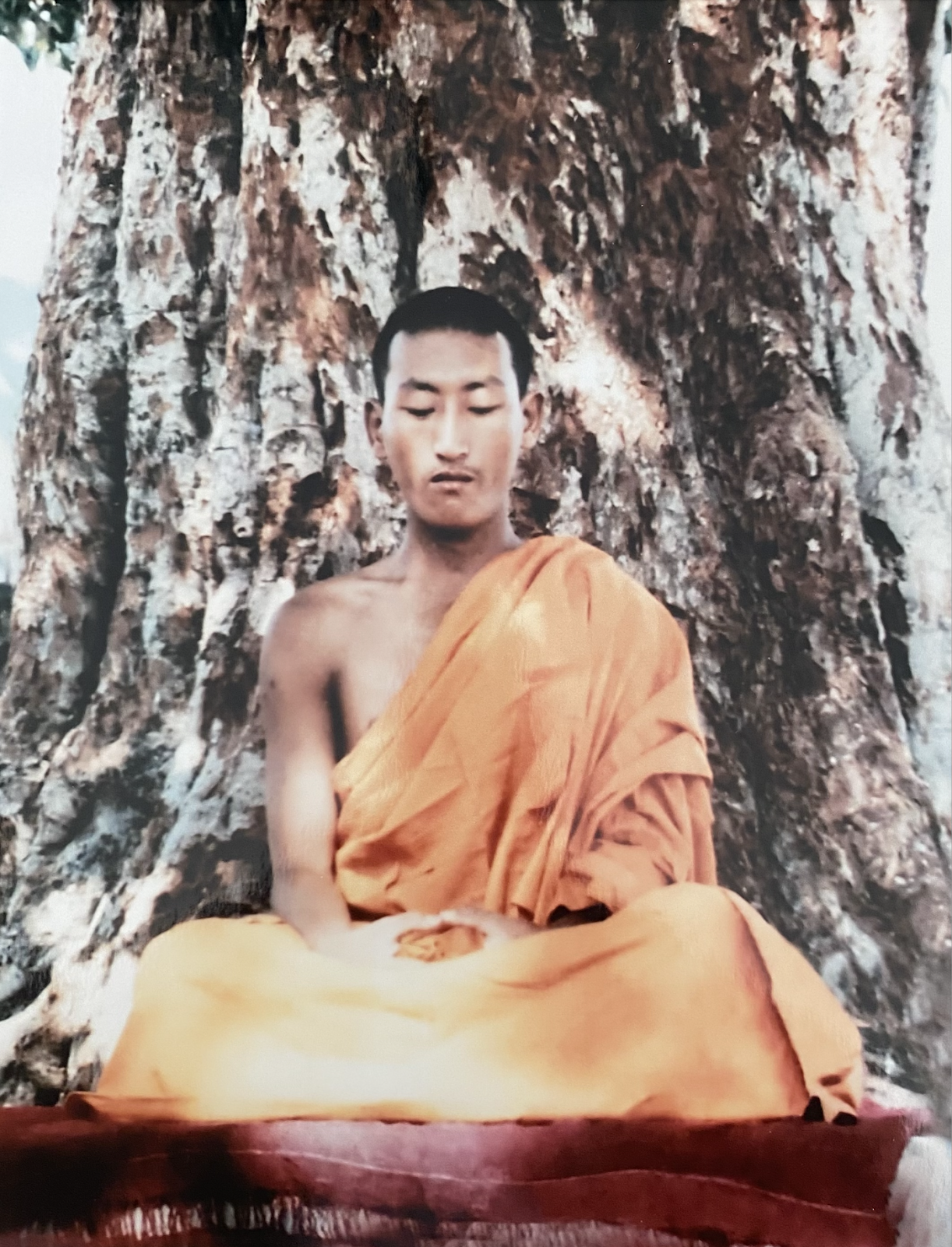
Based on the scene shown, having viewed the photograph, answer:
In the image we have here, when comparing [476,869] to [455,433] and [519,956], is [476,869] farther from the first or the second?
[455,433]

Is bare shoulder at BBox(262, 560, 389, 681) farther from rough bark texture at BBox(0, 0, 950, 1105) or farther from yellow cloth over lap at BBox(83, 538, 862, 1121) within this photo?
yellow cloth over lap at BBox(83, 538, 862, 1121)

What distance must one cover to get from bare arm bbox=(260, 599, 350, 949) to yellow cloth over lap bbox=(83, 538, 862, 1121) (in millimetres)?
37

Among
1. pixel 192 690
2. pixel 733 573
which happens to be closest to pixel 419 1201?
pixel 192 690

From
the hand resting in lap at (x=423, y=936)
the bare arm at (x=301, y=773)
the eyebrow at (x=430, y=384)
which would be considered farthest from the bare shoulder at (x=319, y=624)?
the hand resting in lap at (x=423, y=936)

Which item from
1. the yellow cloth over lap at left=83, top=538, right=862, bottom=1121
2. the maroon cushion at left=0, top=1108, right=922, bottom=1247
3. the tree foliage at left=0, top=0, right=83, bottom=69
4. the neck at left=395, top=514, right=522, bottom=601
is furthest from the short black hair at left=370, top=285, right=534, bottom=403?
the maroon cushion at left=0, top=1108, right=922, bottom=1247

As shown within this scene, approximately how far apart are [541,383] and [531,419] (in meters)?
0.09

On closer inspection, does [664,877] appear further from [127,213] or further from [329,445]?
[127,213]

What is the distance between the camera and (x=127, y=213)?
8.71 feet

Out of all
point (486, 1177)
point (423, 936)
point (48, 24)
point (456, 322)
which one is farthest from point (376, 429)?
point (486, 1177)

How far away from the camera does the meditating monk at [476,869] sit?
83.9 inches

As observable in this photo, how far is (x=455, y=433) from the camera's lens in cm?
242

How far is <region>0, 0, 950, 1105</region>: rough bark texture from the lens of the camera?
2.40m

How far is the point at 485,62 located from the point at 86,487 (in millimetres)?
1343

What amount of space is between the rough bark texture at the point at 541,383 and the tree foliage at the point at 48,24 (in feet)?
0.87
